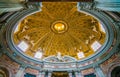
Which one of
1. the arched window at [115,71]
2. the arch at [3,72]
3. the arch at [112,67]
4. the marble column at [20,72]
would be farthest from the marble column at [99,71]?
the arch at [3,72]

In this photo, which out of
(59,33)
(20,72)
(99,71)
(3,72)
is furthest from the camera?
(59,33)

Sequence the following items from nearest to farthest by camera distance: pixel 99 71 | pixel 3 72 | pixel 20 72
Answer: pixel 3 72 → pixel 20 72 → pixel 99 71

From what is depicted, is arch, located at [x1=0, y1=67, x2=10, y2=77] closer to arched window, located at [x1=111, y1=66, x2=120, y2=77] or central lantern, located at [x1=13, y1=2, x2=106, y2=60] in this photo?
central lantern, located at [x1=13, y1=2, x2=106, y2=60]

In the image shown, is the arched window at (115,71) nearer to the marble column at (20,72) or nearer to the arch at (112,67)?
the arch at (112,67)

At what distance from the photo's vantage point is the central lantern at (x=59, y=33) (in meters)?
18.1

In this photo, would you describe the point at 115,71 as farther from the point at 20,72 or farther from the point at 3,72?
the point at 3,72

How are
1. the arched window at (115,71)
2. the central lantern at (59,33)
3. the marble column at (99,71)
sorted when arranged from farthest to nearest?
the central lantern at (59,33) → the marble column at (99,71) → the arched window at (115,71)

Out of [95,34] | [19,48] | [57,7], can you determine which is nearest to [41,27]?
[57,7]

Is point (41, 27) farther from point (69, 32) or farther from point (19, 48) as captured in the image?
point (19, 48)

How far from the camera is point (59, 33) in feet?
68.0

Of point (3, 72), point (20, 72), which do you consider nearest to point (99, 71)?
point (20, 72)

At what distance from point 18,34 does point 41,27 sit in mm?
3363

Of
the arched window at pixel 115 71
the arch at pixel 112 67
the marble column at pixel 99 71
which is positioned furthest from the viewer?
the marble column at pixel 99 71

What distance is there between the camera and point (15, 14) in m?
13.6
